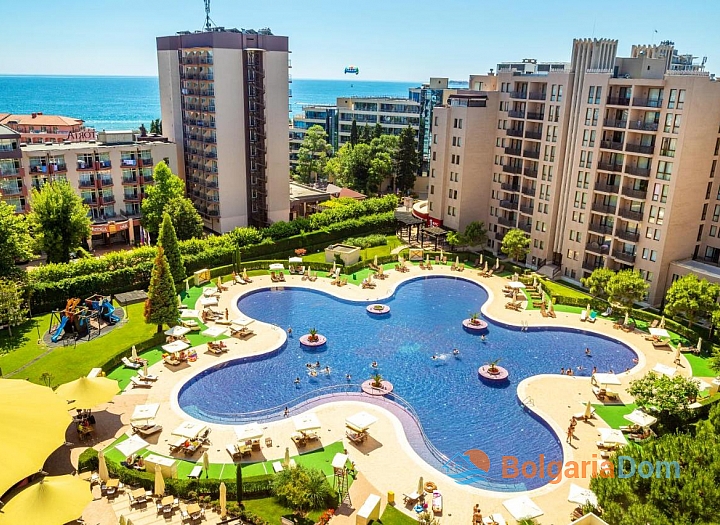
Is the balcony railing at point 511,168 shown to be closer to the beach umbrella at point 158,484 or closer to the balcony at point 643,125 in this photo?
the balcony at point 643,125

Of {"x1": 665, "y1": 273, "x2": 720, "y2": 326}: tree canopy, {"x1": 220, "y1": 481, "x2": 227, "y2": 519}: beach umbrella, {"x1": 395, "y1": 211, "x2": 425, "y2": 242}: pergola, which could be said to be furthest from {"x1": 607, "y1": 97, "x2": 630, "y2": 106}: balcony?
{"x1": 220, "y1": 481, "x2": 227, "y2": 519}: beach umbrella

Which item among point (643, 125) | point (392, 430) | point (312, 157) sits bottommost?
point (392, 430)

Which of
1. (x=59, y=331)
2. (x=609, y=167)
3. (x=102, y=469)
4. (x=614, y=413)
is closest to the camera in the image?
(x=102, y=469)

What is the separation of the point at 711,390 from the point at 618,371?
19.9 ft

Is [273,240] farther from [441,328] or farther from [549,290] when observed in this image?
[549,290]

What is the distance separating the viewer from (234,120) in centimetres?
7075

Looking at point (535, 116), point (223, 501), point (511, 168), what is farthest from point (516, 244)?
point (223, 501)

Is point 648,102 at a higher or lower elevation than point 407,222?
higher

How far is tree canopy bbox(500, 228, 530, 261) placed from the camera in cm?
6072

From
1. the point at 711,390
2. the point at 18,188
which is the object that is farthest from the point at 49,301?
the point at 711,390

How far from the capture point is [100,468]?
28.7 metres

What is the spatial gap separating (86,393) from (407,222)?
46.8 meters

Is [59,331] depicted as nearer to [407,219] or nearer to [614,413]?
[614,413]

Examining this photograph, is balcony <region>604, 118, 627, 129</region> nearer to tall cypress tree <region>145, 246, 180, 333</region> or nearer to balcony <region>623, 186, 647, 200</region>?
balcony <region>623, 186, 647, 200</region>
